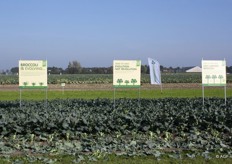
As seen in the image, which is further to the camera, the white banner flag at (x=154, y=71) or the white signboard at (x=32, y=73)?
the white banner flag at (x=154, y=71)

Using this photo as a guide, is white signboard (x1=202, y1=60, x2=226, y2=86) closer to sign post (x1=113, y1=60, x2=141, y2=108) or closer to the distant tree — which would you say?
sign post (x1=113, y1=60, x2=141, y2=108)

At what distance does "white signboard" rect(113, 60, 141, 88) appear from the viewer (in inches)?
692

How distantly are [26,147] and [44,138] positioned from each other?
4.90ft

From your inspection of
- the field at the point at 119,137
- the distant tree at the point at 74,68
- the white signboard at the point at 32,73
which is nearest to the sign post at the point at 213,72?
the field at the point at 119,137

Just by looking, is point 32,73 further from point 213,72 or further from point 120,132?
point 213,72

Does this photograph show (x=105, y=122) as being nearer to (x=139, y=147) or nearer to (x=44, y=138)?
(x=44, y=138)

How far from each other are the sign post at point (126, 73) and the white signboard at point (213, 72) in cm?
309

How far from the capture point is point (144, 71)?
391ft

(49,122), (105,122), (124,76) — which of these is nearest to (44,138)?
(49,122)

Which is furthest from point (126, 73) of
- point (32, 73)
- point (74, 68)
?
point (74, 68)

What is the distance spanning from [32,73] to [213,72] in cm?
825

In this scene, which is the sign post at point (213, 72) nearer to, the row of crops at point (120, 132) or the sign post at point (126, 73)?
the sign post at point (126, 73)

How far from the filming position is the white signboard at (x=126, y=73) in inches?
692

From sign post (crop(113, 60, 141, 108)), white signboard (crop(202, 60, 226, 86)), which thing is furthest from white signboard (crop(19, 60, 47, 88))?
white signboard (crop(202, 60, 226, 86))
